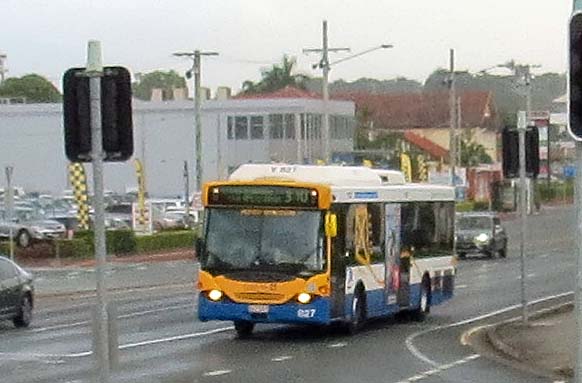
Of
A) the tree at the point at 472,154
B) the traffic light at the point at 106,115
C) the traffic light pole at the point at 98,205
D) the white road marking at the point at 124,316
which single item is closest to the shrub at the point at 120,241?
the white road marking at the point at 124,316

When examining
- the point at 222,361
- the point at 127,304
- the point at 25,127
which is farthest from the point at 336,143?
the point at 222,361

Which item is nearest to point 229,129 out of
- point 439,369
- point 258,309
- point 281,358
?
point 258,309

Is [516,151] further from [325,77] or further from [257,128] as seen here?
[257,128]

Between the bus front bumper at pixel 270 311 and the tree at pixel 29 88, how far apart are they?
431ft

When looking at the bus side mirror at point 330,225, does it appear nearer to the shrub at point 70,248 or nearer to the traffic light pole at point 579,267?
the traffic light pole at point 579,267

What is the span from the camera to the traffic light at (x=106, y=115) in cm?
1290

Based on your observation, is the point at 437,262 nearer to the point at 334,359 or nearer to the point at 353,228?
the point at 353,228

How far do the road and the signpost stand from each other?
3.46 metres

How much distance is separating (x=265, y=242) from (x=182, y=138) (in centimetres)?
7906

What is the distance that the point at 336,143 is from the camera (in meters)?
108

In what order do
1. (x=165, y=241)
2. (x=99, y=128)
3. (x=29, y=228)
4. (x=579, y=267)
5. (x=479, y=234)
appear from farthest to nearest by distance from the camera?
(x=165, y=241)
(x=29, y=228)
(x=479, y=234)
(x=99, y=128)
(x=579, y=267)

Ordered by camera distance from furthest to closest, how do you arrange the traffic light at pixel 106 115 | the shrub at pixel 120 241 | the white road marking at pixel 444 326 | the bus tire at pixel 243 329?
the shrub at pixel 120 241 < the bus tire at pixel 243 329 < the white road marking at pixel 444 326 < the traffic light at pixel 106 115

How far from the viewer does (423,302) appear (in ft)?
107

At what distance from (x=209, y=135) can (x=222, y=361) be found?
268 feet
